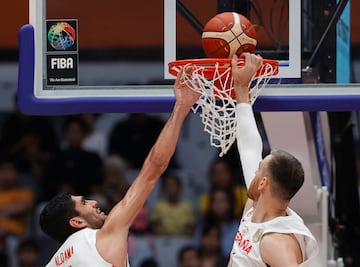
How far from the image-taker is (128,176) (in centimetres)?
768

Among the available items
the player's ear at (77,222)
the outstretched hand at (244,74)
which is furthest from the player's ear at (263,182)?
the player's ear at (77,222)

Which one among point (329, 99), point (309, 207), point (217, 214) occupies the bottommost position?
point (217, 214)

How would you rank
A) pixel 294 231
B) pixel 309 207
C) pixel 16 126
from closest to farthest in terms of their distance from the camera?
pixel 294 231, pixel 309 207, pixel 16 126

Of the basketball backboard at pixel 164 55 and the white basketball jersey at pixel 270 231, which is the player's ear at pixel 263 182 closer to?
the white basketball jersey at pixel 270 231

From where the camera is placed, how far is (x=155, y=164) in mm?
3932

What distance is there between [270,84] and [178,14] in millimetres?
561

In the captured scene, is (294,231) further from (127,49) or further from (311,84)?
(127,49)

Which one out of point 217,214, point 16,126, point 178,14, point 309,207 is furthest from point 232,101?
point 16,126

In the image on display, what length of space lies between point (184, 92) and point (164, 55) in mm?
618

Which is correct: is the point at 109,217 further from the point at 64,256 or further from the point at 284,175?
the point at 284,175

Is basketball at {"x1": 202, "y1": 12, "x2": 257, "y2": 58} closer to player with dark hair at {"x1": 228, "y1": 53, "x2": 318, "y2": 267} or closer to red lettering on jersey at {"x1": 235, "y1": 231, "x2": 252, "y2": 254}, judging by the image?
player with dark hair at {"x1": 228, "y1": 53, "x2": 318, "y2": 267}

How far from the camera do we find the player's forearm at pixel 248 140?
3.94 m

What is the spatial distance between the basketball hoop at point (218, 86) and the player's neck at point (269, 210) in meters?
0.34

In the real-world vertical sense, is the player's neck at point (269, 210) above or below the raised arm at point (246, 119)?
below
